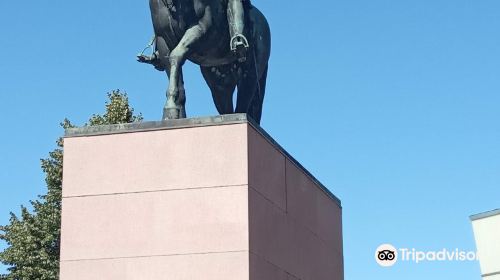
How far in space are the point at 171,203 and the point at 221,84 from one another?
10.7 ft

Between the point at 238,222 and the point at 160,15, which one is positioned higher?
the point at 160,15

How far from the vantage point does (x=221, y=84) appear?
48.1 feet

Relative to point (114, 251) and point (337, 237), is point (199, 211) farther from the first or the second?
point (337, 237)

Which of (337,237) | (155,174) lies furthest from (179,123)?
(337,237)

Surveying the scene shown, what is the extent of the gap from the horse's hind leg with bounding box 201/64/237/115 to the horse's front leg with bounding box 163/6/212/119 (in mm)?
1412

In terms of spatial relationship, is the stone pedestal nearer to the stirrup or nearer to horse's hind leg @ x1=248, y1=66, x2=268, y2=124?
the stirrup

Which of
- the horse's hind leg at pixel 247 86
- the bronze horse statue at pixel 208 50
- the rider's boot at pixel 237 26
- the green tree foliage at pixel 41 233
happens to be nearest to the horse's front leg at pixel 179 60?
the bronze horse statue at pixel 208 50

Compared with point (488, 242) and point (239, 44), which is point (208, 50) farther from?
point (488, 242)

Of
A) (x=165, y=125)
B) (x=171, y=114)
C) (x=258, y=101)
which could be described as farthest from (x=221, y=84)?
(x=165, y=125)

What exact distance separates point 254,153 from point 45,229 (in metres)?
17.3

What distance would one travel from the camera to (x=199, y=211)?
11727 millimetres

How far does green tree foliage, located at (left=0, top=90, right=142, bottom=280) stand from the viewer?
27.7 meters

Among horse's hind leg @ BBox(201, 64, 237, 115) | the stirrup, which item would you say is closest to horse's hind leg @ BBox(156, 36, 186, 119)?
the stirrup

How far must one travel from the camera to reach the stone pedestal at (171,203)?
11.6m
